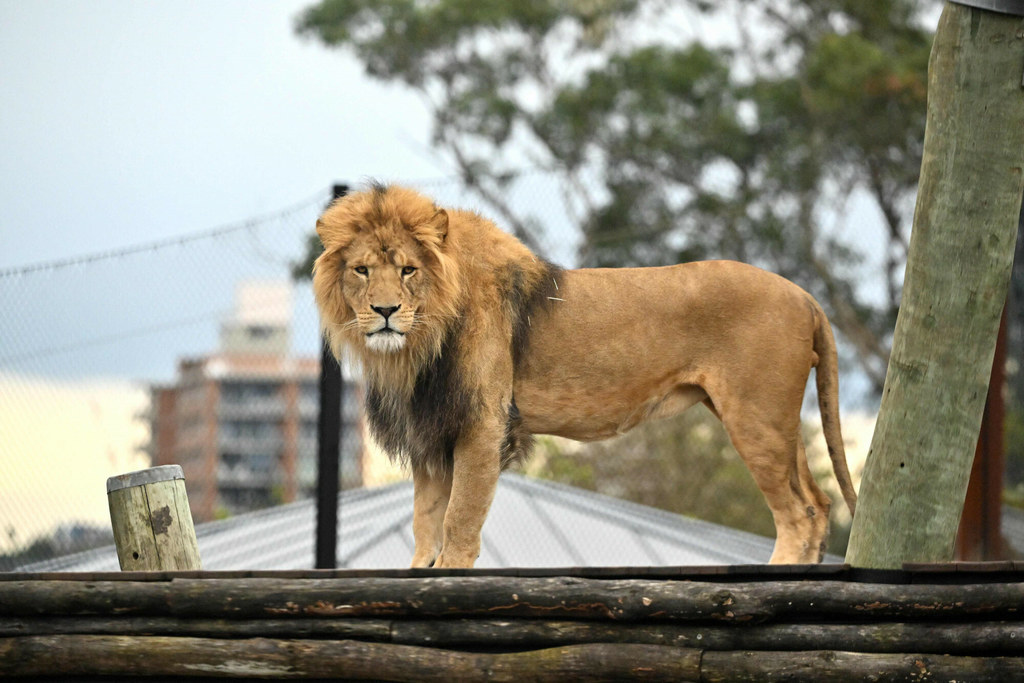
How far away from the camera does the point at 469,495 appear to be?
4086 mm

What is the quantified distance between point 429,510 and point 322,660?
0.88 m

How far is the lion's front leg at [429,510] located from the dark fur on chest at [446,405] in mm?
85

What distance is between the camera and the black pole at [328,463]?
5.92 metres

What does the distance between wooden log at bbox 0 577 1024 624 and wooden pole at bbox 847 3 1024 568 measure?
0.16 meters

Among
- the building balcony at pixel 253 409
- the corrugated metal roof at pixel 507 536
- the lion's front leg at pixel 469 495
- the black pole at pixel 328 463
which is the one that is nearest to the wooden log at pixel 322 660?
the lion's front leg at pixel 469 495

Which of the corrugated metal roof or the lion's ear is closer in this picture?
the lion's ear

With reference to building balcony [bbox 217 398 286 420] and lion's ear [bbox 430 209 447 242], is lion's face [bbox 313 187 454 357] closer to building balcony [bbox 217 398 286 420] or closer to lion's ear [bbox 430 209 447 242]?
lion's ear [bbox 430 209 447 242]

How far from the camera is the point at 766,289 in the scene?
4.41 m

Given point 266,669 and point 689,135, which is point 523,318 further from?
point 689,135

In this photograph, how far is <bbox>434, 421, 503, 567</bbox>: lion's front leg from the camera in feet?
13.4

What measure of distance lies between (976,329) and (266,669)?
229 cm

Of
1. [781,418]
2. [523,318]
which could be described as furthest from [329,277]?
[781,418]

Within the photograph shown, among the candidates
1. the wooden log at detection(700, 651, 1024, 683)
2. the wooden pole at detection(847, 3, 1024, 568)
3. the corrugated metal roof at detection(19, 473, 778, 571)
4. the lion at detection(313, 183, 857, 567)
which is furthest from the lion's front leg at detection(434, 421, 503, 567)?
the corrugated metal roof at detection(19, 473, 778, 571)

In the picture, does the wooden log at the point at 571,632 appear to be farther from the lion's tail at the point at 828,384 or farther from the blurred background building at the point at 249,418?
the blurred background building at the point at 249,418
